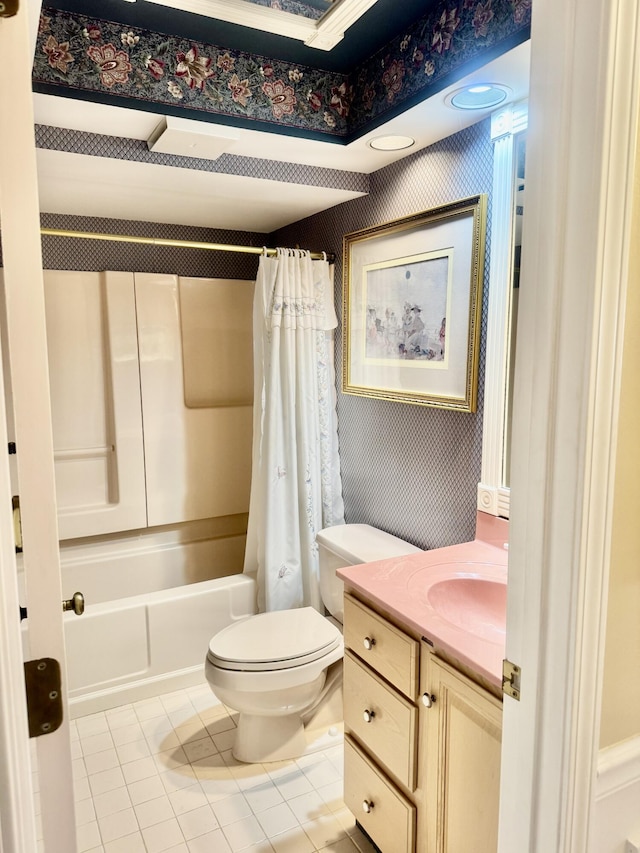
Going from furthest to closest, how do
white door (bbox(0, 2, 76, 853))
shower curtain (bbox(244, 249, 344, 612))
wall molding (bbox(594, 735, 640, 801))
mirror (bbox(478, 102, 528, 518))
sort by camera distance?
1. shower curtain (bbox(244, 249, 344, 612))
2. mirror (bbox(478, 102, 528, 518))
3. wall molding (bbox(594, 735, 640, 801))
4. white door (bbox(0, 2, 76, 853))

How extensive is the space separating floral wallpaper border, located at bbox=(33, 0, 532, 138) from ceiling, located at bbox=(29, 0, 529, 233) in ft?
0.13

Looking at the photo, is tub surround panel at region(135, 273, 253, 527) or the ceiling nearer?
the ceiling

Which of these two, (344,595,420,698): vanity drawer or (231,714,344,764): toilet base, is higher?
(344,595,420,698): vanity drawer

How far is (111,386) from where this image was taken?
9.22 feet

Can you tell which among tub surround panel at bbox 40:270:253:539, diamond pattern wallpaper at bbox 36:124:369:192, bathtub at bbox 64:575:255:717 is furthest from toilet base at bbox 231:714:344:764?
diamond pattern wallpaper at bbox 36:124:369:192

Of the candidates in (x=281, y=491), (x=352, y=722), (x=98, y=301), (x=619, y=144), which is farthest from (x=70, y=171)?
(x=352, y=722)

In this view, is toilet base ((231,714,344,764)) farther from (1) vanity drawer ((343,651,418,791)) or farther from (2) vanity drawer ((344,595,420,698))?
(2) vanity drawer ((344,595,420,698))

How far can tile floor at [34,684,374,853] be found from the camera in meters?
1.77

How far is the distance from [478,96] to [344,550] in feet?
5.05

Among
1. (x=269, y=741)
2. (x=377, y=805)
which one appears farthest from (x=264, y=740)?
(x=377, y=805)

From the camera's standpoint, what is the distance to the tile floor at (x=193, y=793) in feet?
5.79

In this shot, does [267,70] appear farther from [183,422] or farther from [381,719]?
[381,719]

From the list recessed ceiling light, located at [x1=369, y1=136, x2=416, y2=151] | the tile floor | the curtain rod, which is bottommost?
the tile floor

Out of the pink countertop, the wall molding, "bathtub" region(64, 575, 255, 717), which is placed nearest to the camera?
the wall molding
